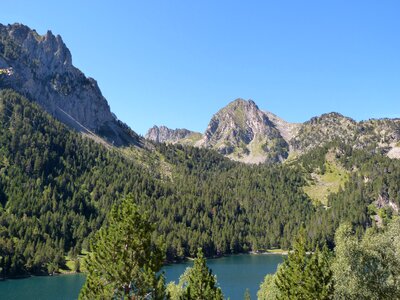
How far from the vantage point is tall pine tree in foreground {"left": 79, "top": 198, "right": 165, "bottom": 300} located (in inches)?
1367

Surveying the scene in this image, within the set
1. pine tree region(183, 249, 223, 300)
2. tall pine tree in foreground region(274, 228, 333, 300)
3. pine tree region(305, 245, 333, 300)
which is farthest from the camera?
pine tree region(183, 249, 223, 300)

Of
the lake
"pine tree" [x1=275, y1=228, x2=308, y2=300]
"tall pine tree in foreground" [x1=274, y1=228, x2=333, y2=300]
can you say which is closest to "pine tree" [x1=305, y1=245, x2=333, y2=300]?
"tall pine tree in foreground" [x1=274, y1=228, x2=333, y2=300]

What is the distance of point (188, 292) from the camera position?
140 feet

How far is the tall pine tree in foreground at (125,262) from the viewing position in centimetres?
3472

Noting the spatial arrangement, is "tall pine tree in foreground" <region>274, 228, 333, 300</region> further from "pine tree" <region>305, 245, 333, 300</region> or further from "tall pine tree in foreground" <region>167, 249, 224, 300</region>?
"tall pine tree in foreground" <region>167, 249, 224, 300</region>

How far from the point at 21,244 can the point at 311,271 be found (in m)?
154

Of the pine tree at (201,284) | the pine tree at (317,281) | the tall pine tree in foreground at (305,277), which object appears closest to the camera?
the pine tree at (317,281)

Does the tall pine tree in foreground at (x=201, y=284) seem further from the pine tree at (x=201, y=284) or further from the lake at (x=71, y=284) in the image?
the lake at (x=71, y=284)

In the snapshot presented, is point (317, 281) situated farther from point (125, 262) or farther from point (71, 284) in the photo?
point (71, 284)

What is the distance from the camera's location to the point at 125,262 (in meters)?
35.2

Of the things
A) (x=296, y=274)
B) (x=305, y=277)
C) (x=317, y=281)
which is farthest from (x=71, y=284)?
(x=317, y=281)

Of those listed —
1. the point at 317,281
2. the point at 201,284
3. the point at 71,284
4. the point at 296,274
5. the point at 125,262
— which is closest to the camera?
the point at 125,262

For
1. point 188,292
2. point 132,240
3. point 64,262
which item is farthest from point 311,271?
point 64,262

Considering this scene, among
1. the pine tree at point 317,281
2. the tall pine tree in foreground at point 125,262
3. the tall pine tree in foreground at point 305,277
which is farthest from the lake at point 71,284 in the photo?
the tall pine tree in foreground at point 125,262
